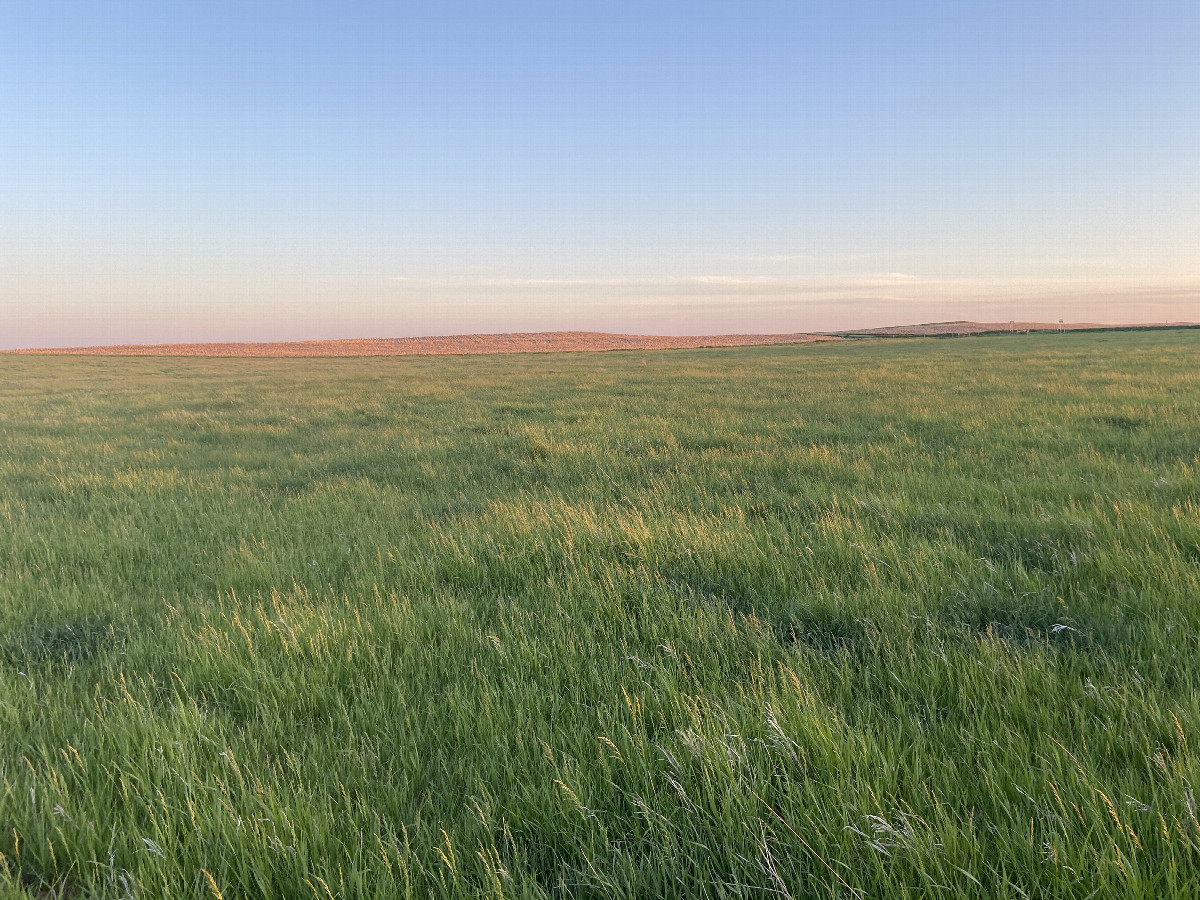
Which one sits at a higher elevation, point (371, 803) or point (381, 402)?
point (381, 402)

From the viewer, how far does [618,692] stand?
2.65 m

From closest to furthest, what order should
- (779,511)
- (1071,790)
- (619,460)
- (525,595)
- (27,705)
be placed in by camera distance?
(1071,790) → (27,705) → (525,595) → (779,511) → (619,460)

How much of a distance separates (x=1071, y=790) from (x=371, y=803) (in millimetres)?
2325

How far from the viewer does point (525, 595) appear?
13.0 feet

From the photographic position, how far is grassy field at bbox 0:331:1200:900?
178 centimetres

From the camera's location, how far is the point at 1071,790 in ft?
6.22

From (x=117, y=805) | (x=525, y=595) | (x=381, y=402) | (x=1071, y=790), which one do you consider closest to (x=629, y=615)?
(x=525, y=595)

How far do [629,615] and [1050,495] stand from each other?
4.93 m

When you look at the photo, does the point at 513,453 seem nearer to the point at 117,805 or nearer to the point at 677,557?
the point at 677,557

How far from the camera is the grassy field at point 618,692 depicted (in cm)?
178

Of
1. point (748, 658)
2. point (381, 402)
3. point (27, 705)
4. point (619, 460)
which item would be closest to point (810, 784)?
point (748, 658)

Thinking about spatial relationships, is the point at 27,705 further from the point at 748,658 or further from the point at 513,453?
the point at 513,453

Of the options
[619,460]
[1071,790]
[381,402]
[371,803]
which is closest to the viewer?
[1071,790]

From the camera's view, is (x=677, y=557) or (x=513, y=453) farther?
(x=513, y=453)
